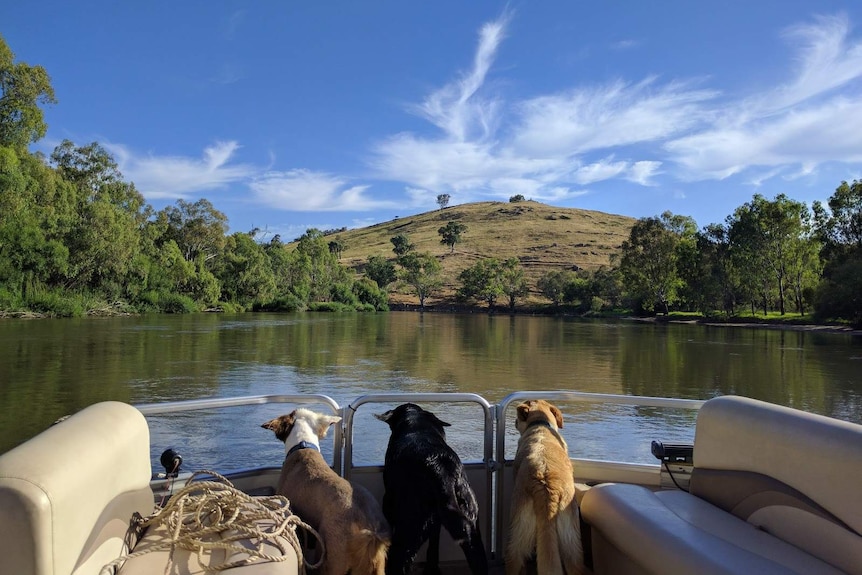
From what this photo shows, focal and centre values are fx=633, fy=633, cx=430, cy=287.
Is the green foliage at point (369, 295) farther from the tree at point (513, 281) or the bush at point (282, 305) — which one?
the tree at point (513, 281)

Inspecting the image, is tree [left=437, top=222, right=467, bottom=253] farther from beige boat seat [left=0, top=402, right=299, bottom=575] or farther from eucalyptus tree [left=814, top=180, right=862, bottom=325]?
beige boat seat [left=0, top=402, right=299, bottom=575]

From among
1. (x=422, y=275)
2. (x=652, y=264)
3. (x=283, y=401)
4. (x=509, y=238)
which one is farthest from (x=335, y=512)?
(x=509, y=238)

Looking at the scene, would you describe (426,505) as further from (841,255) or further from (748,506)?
(841,255)

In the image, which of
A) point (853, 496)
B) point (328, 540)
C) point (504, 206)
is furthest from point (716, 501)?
point (504, 206)

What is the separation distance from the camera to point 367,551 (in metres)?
2.50

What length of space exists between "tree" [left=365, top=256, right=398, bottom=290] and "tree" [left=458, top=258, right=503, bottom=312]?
1354 cm

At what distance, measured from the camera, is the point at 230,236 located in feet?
260

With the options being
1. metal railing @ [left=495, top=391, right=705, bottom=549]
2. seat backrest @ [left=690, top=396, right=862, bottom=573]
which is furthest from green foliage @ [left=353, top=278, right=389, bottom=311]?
seat backrest @ [left=690, top=396, right=862, bottom=573]

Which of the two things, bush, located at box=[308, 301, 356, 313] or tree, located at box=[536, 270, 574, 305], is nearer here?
bush, located at box=[308, 301, 356, 313]

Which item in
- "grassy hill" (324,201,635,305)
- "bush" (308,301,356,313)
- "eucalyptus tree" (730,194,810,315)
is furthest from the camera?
"grassy hill" (324,201,635,305)

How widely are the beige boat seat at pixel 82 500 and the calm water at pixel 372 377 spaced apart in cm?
366

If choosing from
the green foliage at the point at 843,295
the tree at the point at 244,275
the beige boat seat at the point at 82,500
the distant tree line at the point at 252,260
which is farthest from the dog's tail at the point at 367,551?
the tree at the point at 244,275

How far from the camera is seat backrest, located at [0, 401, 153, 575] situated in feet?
4.96

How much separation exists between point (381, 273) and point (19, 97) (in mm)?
74158
